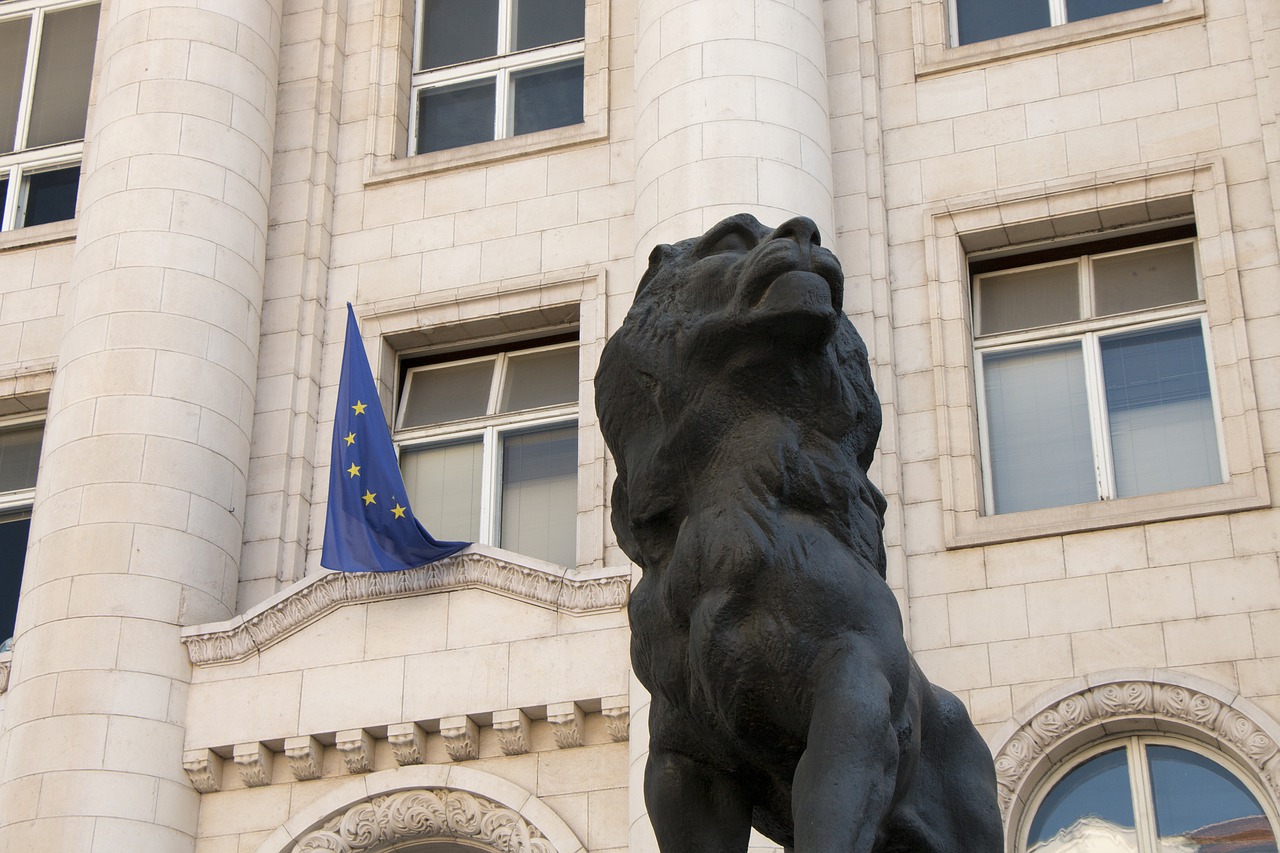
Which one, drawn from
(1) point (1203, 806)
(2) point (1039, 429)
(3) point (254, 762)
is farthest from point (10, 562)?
(1) point (1203, 806)

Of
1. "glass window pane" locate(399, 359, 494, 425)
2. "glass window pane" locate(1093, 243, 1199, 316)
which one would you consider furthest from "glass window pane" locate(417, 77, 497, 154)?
"glass window pane" locate(1093, 243, 1199, 316)

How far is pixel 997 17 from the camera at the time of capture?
16344 mm

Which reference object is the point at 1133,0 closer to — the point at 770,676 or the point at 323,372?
the point at 323,372

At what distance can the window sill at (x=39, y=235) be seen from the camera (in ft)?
57.3

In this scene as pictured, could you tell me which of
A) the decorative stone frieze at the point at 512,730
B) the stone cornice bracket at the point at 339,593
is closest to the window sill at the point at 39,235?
the stone cornice bracket at the point at 339,593

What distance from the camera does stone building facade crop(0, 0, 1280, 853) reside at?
13.4 m

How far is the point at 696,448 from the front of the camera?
4652mm

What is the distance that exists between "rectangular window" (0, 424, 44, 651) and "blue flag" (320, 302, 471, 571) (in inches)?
121

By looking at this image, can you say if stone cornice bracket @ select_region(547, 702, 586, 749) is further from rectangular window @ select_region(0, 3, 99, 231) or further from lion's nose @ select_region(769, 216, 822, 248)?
lion's nose @ select_region(769, 216, 822, 248)

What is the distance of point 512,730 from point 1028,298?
194 inches

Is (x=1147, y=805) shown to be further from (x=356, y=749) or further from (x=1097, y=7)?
(x=1097, y=7)

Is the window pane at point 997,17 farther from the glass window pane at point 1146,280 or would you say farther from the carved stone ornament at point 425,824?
the carved stone ornament at point 425,824

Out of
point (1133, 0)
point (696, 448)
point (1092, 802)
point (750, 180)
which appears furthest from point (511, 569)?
point (696, 448)

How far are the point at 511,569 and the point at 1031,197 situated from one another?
4.59 m
